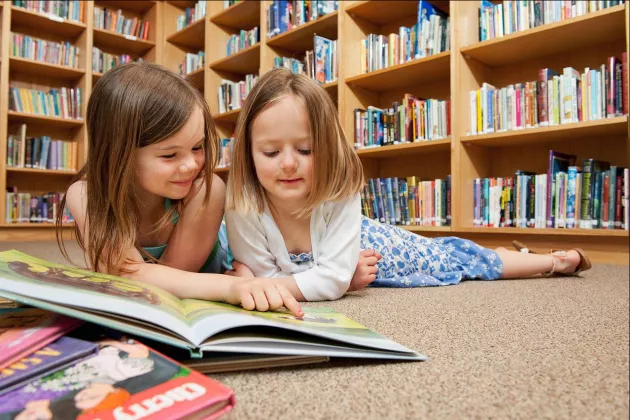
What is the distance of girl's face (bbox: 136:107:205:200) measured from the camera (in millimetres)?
868

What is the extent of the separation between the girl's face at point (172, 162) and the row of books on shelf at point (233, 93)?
8.00 feet

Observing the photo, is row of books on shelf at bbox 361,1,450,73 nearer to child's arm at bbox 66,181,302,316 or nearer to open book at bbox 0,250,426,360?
child's arm at bbox 66,181,302,316

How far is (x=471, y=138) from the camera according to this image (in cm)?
210

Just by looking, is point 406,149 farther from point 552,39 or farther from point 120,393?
point 120,393

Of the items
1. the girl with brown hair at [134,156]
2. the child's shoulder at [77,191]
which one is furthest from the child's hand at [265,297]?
the child's shoulder at [77,191]

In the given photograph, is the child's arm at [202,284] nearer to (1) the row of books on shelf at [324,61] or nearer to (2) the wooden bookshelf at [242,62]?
(1) the row of books on shelf at [324,61]

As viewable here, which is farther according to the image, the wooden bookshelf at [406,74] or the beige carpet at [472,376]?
the wooden bookshelf at [406,74]

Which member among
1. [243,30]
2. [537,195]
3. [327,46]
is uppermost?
[243,30]

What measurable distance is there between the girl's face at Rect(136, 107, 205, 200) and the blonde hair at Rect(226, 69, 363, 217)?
0.11 meters

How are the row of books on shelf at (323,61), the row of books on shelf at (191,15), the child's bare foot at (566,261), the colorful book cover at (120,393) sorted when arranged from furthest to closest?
the row of books on shelf at (191,15)
the row of books on shelf at (323,61)
the child's bare foot at (566,261)
the colorful book cover at (120,393)

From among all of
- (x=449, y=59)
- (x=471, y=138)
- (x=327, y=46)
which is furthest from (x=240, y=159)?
(x=327, y=46)

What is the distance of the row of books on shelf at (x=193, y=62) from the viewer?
3732 mm

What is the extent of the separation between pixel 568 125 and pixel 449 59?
0.67m

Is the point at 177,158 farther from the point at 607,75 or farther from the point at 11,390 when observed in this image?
the point at 607,75
